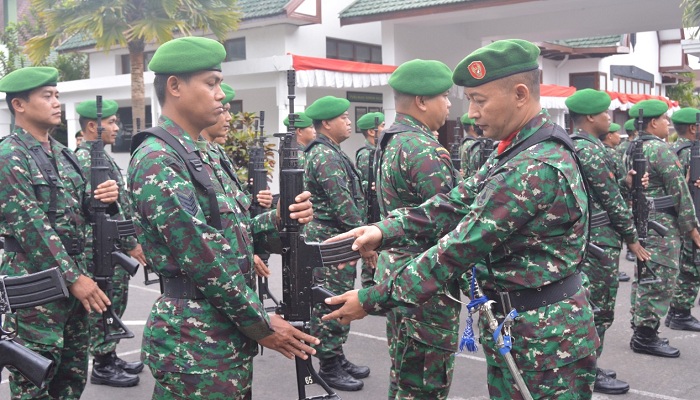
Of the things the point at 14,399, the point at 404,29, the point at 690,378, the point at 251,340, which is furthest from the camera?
the point at 404,29

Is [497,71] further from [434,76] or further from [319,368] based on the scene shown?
[319,368]

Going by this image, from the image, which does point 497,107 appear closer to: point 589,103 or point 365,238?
point 365,238

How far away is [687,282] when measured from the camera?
7.36m

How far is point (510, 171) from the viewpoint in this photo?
2.79m

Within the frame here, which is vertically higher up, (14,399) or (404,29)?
(404,29)

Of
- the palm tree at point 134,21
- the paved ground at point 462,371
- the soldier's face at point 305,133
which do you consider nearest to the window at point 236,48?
the palm tree at point 134,21

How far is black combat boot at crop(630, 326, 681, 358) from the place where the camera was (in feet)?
21.0

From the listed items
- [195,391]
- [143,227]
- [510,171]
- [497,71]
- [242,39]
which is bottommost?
[195,391]

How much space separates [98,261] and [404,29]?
45.3 ft

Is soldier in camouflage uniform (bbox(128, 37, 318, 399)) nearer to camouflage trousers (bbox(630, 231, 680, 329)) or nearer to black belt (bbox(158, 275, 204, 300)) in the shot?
black belt (bbox(158, 275, 204, 300))

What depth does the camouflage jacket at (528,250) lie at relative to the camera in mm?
2764

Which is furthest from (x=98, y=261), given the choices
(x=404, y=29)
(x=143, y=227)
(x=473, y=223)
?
(x=404, y=29)

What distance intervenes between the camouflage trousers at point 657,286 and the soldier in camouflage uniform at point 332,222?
99.9 inches

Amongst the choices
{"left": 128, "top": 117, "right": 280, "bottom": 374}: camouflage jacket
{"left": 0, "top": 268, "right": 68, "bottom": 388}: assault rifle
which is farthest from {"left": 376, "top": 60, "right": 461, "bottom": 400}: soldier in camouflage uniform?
{"left": 0, "top": 268, "right": 68, "bottom": 388}: assault rifle
